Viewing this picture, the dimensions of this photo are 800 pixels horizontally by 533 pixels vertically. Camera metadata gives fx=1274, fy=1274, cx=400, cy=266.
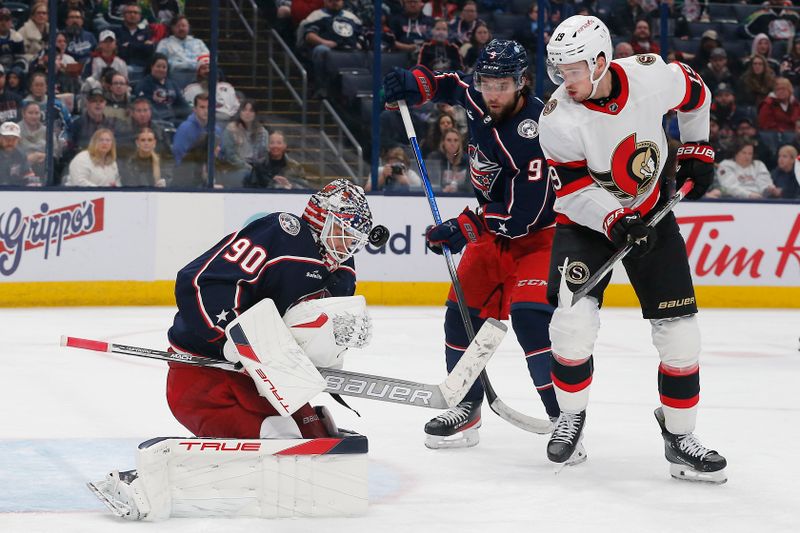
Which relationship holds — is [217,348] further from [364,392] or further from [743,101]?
[743,101]

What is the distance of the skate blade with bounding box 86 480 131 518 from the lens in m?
2.70

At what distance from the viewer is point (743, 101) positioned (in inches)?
327

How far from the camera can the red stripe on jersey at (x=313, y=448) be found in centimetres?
271

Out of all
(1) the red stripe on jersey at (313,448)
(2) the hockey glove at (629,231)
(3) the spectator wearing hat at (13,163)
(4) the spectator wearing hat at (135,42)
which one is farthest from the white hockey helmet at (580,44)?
(4) the spectator wearing hat at (135,42)

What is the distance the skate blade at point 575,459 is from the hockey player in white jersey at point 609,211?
2.0 inches

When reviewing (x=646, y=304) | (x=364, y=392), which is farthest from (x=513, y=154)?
(x=364, y=392)

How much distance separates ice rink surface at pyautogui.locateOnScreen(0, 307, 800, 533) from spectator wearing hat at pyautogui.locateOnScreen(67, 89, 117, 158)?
4.74ft

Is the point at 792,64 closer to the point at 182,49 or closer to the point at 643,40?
the point at 643,40

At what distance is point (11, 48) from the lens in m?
7.23

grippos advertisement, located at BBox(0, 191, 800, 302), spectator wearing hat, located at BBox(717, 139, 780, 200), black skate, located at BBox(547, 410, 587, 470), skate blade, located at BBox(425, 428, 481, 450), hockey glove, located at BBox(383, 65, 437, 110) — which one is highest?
hockey glove, located at BBox(383, 65, 437, 110)

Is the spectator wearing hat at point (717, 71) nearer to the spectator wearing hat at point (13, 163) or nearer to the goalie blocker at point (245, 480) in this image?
the spectator wearing hat at point (13, 163)

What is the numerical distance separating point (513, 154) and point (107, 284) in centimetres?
409

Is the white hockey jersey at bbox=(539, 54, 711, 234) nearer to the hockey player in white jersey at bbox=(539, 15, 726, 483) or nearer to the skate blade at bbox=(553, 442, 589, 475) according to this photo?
the hockey player in white jersey at bbox=(539, 15, 726, 483)

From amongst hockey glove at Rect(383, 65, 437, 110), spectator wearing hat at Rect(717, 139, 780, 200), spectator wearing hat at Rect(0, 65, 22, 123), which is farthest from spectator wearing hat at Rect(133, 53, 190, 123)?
hockey glove at Rect(383, 65, 437, 110)
